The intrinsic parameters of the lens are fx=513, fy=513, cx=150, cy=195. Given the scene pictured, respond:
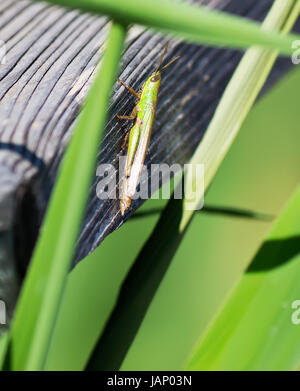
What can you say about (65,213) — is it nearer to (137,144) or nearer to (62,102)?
(62,102)

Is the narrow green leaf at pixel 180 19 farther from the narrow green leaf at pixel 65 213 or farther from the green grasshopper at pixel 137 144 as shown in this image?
the green grasshopper at pixel 137 144

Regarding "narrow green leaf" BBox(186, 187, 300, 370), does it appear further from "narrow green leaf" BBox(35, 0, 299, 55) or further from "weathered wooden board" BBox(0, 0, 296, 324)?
"narrow green leaf" BBox(35, 0, 299, 55)

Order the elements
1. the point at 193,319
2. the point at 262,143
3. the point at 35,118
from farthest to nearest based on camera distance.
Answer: the point at 262,143, the point at 193,319, the point at 35,118

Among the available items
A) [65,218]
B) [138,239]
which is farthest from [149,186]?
[65,218]

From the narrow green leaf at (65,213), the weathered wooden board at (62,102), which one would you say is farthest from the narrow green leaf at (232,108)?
the narrow green leaf at (65,213)

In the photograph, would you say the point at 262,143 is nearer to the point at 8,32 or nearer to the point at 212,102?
the point at 212,102
